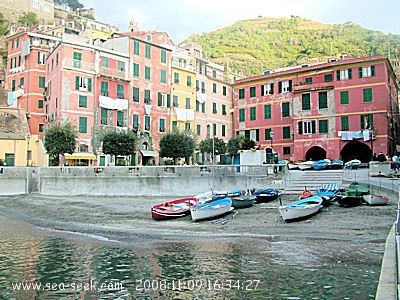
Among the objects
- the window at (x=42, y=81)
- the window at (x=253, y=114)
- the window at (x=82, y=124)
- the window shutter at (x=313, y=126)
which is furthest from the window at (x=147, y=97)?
the window shutter at (x=313, y=126)

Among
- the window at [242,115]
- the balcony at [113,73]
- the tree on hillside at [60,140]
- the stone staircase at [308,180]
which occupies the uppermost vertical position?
the balcony at [113,73]

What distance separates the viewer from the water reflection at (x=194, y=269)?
1169cm

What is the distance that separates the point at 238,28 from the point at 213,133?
4515 inches

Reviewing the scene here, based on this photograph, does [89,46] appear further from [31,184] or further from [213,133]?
[213,133]

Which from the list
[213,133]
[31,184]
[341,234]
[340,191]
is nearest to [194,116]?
[213,133]

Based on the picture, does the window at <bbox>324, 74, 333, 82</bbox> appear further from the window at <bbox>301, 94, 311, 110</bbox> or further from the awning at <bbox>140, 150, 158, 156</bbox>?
the awning at <bbox>140, 150, 158, 156</bbox>

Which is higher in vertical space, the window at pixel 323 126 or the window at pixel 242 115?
the window at pixel 242 115

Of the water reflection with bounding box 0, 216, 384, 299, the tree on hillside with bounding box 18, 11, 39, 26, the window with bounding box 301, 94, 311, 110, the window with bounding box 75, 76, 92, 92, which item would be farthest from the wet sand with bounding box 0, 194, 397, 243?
the tree on hillside with bounding box 18, 11, 39, 26

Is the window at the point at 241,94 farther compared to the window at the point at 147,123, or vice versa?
the window at the point at 241,94

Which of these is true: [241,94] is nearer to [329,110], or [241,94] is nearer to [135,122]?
[329,110]

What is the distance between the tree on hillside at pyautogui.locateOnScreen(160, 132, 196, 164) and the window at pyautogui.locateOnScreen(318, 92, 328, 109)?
16.6 metres

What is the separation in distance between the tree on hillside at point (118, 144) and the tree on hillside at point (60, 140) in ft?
11.3

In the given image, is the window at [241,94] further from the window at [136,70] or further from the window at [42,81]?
the window at [42,81]

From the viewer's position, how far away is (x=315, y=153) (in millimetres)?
51781
